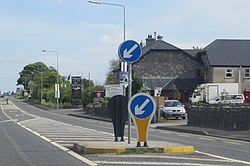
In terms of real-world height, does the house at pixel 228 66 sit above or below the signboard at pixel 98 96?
above

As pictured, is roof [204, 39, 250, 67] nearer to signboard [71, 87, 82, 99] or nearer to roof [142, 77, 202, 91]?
roof [142, 77, 202, 91]

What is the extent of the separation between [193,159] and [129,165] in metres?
2.19

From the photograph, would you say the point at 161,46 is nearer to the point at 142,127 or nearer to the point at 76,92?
the point at 76,92

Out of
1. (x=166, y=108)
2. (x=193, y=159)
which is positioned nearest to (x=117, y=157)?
(x=193, y=159)

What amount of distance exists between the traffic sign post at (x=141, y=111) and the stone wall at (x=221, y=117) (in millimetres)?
15181

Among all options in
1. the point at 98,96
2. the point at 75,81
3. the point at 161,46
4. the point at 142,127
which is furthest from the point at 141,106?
the point at 75,81

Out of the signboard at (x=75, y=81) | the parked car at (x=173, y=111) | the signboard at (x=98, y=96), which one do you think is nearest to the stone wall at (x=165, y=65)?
the signboard at (x=75, y=81)

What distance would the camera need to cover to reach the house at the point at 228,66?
6550cm

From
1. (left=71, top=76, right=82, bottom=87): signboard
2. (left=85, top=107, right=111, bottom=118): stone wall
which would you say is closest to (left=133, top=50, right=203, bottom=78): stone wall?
(left=71, top=76, right=82, bottom=87): signboard

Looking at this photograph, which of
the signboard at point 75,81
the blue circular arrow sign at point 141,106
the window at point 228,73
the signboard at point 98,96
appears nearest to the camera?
the blue circular arrow sign at point 141,106

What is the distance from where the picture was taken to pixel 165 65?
72062mm

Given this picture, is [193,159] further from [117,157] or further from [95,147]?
[95,147]

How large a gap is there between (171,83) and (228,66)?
26.0 ft

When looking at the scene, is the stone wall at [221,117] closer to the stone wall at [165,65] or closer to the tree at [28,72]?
the stone wall at [165,65]
